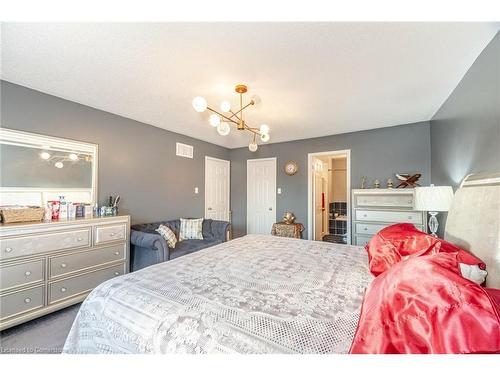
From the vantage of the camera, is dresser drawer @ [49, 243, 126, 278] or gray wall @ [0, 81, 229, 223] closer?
dresser drawer @ [49, 243, 126, 278]

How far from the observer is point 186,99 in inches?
102

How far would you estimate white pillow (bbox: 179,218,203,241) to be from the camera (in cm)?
363

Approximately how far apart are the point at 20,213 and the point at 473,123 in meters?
4.32

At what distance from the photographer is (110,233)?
259 centimetres

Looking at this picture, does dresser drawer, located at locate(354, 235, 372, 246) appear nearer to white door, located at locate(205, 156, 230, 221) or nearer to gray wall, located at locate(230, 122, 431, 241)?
gray wall, located at locate(230, 122, 431, 241)

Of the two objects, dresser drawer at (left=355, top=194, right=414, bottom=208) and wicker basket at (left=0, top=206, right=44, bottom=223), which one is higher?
dresser drawer at (left=355, top=194, right=414, bottom=208)

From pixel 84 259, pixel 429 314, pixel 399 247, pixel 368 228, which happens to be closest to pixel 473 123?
pixel 399 247

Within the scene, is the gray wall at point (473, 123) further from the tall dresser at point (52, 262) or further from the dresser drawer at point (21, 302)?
the dresser drawer at point (21, 302)

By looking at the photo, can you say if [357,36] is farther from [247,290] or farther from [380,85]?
[247,290]

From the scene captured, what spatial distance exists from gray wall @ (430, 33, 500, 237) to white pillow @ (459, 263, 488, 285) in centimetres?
81

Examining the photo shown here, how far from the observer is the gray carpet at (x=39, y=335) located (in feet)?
5.63

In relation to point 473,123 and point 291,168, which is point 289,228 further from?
point 473,123

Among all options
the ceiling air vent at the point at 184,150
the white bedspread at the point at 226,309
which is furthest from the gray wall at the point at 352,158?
the white bedspread at the point at 226,309

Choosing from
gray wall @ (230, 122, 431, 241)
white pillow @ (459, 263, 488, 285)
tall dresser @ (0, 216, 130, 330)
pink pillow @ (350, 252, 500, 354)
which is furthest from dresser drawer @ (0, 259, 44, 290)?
Answer: gray wall @ (230, 122, 431, 241)
